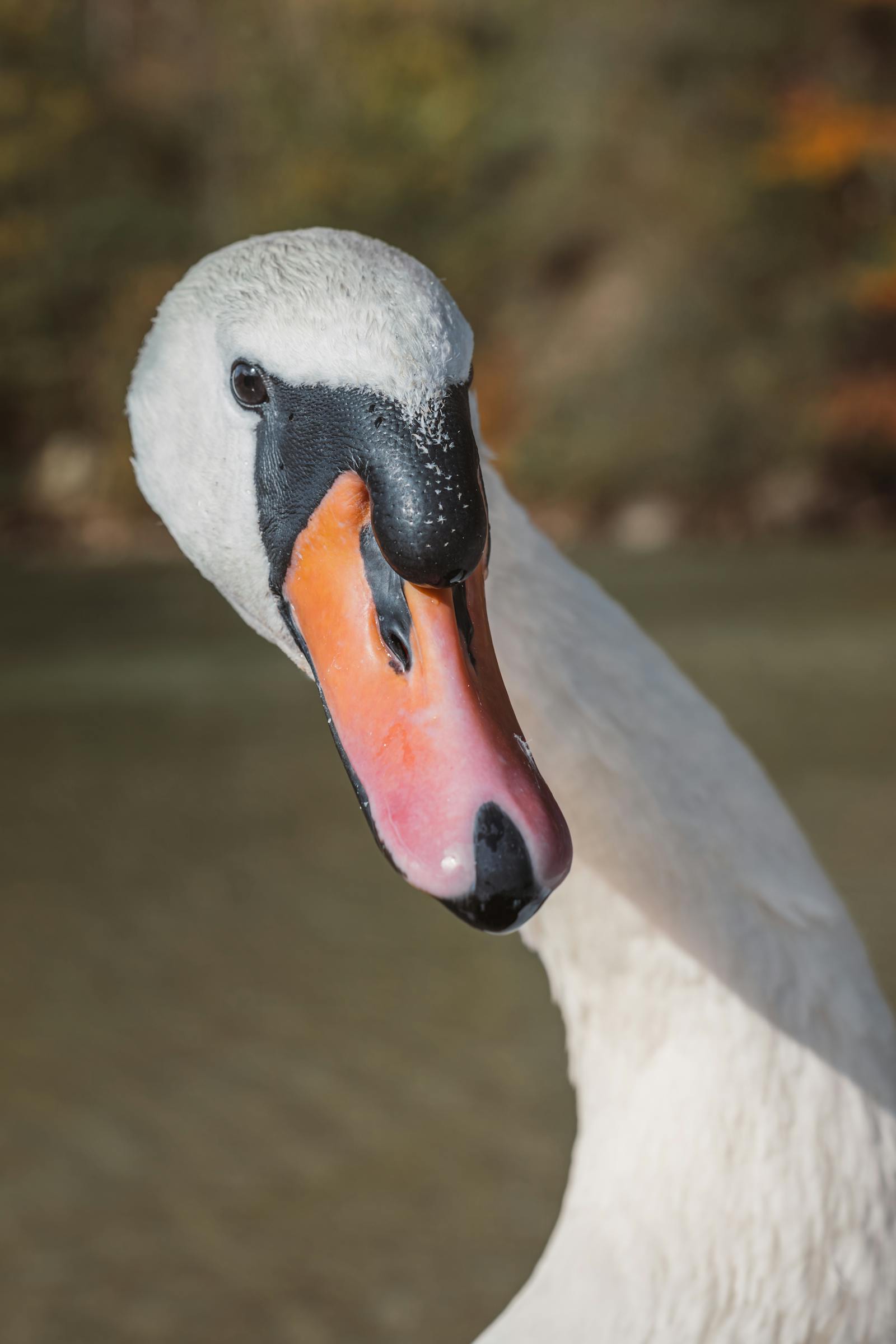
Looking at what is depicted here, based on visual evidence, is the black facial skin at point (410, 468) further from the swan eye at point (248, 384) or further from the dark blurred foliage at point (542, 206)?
the dark blurred foliage at point (542, 206)

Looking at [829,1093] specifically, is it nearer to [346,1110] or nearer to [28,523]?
[346,1110]

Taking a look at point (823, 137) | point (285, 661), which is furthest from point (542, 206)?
point (285, 661)

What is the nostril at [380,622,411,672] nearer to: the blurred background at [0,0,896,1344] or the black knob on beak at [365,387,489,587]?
the black knob on beak at [365,387,489,587]

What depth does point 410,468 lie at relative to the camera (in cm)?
73

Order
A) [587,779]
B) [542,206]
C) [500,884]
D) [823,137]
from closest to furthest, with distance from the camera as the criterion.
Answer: [500,884]
[587,779]
[823,137]
[542,206]

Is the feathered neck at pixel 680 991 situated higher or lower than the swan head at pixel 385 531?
lower

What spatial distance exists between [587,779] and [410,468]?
316 millimetres

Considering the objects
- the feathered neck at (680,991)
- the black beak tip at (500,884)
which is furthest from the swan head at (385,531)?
the feathered neck at (680,991)

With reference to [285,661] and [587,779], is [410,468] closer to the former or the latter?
[587,779]

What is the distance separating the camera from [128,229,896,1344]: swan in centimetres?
75

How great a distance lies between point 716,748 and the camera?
1028mm

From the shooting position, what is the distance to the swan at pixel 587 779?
75 cm

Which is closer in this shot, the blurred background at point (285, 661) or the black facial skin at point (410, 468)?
the black facial skin at point (410, 468)

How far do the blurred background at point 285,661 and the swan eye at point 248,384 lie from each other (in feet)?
4.85
